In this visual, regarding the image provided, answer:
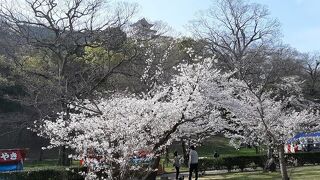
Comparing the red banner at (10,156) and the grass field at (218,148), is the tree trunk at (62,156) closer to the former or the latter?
the red banner at (10,156)

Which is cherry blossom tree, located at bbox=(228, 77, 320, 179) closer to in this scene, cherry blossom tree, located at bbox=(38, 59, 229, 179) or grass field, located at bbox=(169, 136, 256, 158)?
cherry blossom tree, located at bbox=(38, 59, 229, 179)

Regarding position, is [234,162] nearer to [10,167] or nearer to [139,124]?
[10,167]

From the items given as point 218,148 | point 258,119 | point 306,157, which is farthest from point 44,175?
point 218,148

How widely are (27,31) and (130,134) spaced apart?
16880 mm

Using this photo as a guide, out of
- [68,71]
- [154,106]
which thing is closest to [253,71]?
[68,71]

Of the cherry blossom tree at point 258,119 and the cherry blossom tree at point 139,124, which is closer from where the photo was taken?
the cherry blossom tree at point 139,124

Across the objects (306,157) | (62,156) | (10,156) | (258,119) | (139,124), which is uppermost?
(258,119)

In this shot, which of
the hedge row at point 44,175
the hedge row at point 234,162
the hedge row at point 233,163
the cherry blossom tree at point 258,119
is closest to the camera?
the hedge row at point 44,175

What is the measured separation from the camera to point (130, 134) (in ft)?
40.9

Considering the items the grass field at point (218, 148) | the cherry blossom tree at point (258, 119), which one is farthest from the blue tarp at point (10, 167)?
the grass field at point (218, 148)

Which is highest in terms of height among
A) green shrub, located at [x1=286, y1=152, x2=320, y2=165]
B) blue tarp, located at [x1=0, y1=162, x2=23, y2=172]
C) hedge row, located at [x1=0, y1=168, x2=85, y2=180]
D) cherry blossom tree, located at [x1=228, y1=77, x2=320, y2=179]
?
cherry blossom tree, located at [x1=228, y1=77, x2=320, y2=179]

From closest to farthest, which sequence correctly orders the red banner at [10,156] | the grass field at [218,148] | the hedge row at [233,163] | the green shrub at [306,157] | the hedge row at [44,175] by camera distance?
the hedge row at [44,175]
the red banner at [10,156]
the hedge row at [233,163]
the green shrub at [306,157]
the grass field at [218,148]

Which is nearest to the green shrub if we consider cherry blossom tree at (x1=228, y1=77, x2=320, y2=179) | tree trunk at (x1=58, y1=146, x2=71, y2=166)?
cherry blossom tree at (x1=228, y1=77, x2=320, y2=179)

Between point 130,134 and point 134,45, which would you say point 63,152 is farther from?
point 130,134
